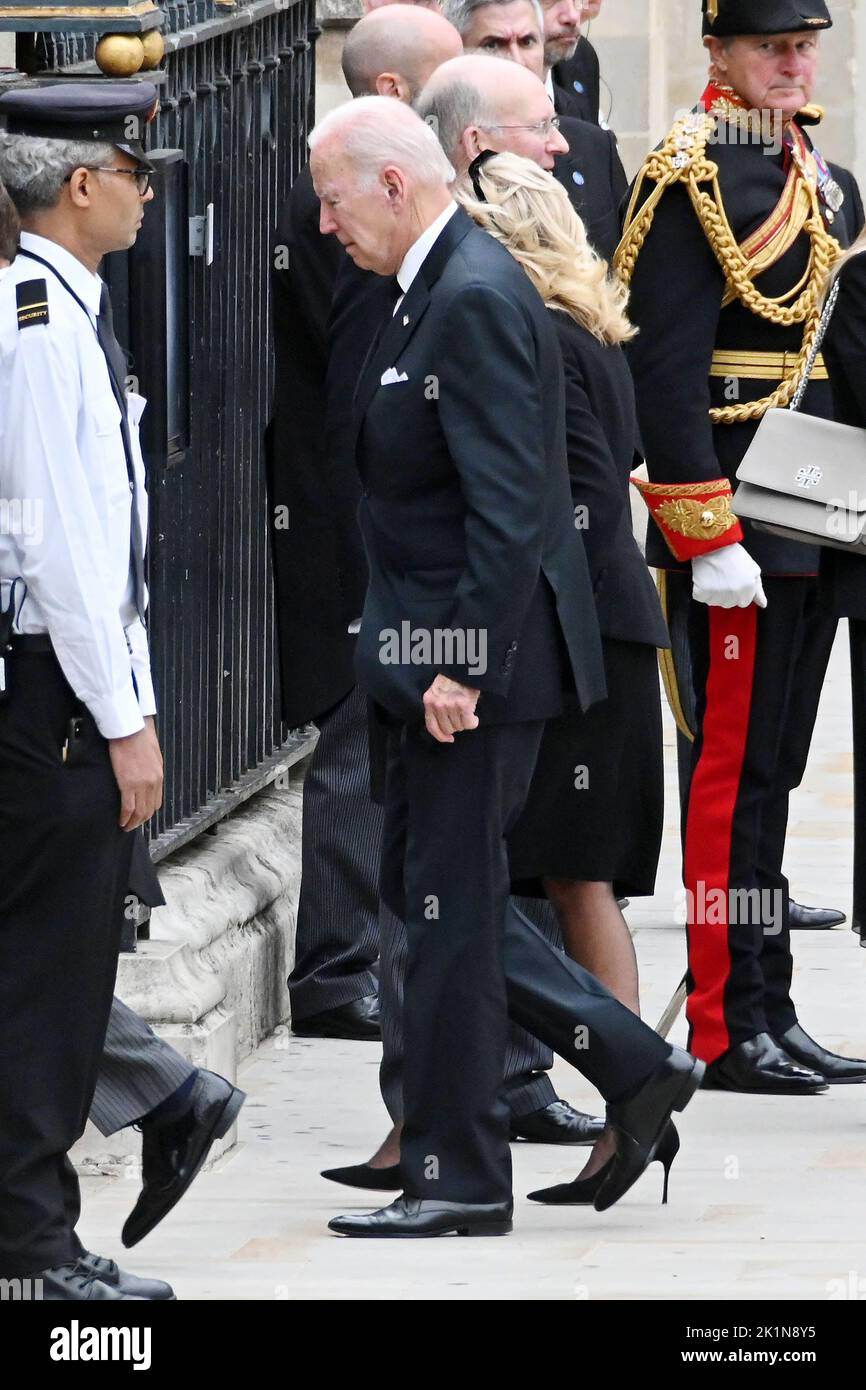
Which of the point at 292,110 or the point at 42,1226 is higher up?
the point at 292,110

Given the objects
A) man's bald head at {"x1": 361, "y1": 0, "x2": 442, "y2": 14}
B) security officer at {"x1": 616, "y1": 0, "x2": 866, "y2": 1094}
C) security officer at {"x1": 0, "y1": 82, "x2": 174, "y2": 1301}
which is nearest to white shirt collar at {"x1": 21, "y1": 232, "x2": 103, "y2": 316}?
security officer at {"x1": 0, "y1": 82, "x2": 174, "y2": 1301}

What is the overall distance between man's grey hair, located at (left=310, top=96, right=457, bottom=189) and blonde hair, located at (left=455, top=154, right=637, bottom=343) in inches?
9.1

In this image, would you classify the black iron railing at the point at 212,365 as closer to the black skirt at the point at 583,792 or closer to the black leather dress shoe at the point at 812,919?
the black skirt at the point at 583,792

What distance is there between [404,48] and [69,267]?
6.78ft

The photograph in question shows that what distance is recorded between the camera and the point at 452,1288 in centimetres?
460

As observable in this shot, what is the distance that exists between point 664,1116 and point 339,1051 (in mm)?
1595

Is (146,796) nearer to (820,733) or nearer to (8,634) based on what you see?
(8,634)

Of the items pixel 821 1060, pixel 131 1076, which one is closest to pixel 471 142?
pixel 131 1076

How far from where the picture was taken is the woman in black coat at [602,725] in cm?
540

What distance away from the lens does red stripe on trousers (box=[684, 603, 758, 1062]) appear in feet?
19.9

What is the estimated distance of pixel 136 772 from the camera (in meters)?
4.38

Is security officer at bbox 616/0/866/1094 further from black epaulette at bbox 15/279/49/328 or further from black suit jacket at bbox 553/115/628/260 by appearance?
black epaulette at bbox 15/279/49/328

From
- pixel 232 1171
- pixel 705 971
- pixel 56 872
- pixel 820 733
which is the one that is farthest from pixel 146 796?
pixel 820 733

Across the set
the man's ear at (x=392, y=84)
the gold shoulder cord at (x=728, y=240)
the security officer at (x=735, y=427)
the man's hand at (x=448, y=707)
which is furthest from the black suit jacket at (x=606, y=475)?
the man's ear at (x=392, y=84)
